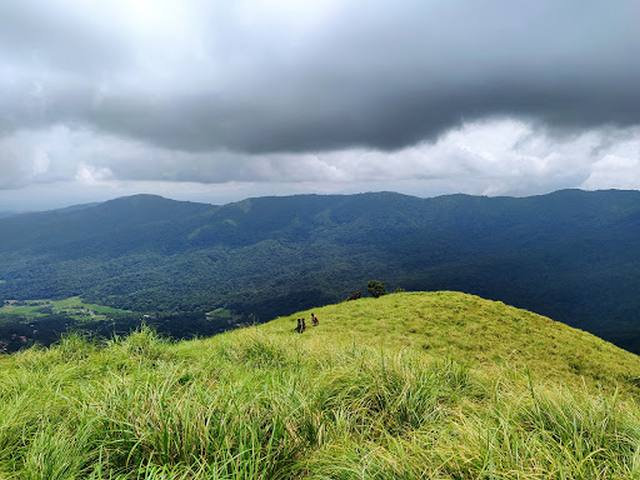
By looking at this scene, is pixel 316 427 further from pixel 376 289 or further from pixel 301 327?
pixel 376 289

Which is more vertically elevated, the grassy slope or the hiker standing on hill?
the grassy slope

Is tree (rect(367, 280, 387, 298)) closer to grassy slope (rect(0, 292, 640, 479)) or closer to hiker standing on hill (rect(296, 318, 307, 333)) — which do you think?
hiker standing on hill (rect(296, 318, 307, 333))

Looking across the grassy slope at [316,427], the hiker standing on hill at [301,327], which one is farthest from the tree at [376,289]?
the grassy slope at [316,427]

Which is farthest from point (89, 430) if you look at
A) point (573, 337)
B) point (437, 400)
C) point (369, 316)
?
point (573, 337)

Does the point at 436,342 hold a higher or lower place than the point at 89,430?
lower

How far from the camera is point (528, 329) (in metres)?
19.5

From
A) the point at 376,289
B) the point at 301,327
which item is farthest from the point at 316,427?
the point at 376,289

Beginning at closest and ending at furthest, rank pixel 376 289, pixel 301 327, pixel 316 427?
pixel 316 427, pixel 301 327, pixel 376 289

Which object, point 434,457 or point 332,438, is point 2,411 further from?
point 434,457

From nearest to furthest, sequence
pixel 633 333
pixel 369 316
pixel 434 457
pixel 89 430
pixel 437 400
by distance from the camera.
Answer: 1. pixel 434 457
2. pixel 89 430
3. pixel 437 400
4. pixel 369 316
5. pixel 633 333

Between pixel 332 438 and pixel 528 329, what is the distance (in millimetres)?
19265

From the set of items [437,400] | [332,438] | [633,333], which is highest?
[332,438]

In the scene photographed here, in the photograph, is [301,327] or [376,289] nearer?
[301,327]

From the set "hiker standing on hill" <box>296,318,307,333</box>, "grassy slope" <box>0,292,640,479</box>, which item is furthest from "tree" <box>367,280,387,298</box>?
"grassy slope" <box>0,292,640,479</box>
